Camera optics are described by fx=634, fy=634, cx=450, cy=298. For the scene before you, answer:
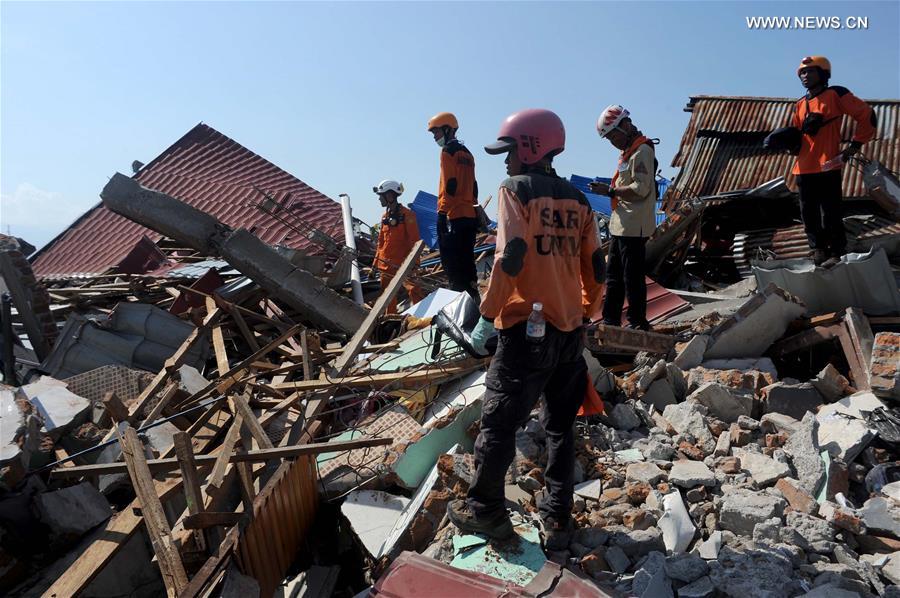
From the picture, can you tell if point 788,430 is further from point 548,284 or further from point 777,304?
point 548,284

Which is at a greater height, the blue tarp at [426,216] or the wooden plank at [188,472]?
the blue tarp at [426,216]

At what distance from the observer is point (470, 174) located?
20.7 feet

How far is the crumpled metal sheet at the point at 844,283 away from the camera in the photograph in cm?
476

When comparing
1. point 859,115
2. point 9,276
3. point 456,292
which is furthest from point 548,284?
point 9,276

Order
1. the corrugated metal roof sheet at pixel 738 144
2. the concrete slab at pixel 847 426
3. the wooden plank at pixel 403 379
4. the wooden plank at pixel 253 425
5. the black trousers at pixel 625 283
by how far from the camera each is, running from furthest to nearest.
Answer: the corrugated metal roof sheet at pixel 738 144 → the black trousers at pixel 625 283 → the wooden plank at pixel 403 379 → the concrete slab at pixel 847 426 → the wooden plank at pixel 253 425

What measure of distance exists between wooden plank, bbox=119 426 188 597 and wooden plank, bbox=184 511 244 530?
112 millimetres

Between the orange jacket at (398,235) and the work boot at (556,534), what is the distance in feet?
18.0

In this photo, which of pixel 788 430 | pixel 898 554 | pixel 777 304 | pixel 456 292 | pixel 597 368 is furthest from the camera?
pixel 456 292

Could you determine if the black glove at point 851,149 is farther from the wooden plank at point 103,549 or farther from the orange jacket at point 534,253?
the wooden plank at point 103,549

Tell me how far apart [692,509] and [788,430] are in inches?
40.4

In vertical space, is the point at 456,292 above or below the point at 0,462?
above

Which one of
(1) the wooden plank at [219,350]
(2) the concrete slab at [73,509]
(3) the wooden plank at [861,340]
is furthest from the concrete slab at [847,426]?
(1) the wooden plank at [219,350]

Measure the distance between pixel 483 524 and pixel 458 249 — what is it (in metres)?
3.76

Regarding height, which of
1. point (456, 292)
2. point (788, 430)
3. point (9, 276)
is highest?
point (9, 276)
